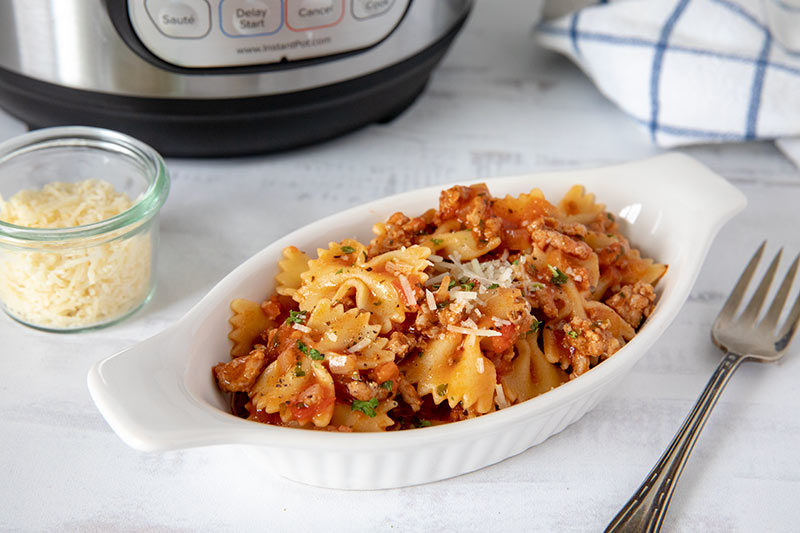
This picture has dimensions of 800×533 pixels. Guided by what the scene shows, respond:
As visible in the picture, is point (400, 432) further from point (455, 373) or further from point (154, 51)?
point (154, 51)

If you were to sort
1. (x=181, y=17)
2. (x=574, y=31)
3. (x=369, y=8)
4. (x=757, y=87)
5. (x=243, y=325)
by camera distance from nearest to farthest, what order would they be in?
(x=243, y=325), (x=181, y=17), (x=369, y=8), (x=757, y=87), (x=574, y=31)

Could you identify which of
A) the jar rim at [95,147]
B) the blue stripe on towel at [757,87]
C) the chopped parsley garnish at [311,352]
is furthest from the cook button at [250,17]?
the blue stripe on towel at [757,87]

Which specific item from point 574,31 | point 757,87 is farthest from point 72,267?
point 757,87

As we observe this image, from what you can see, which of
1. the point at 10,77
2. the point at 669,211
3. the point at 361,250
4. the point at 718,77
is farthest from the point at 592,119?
the point at 10,77

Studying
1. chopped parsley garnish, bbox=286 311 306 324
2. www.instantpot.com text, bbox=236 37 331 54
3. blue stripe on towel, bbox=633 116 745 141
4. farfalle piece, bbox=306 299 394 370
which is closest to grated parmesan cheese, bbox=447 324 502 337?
farfalle piece, bbox=306 299 394 370

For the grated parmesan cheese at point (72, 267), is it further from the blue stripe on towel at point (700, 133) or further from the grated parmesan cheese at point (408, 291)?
the blue stripe on towel at point (700, 133)

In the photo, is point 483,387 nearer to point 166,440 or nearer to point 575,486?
point 575,486
